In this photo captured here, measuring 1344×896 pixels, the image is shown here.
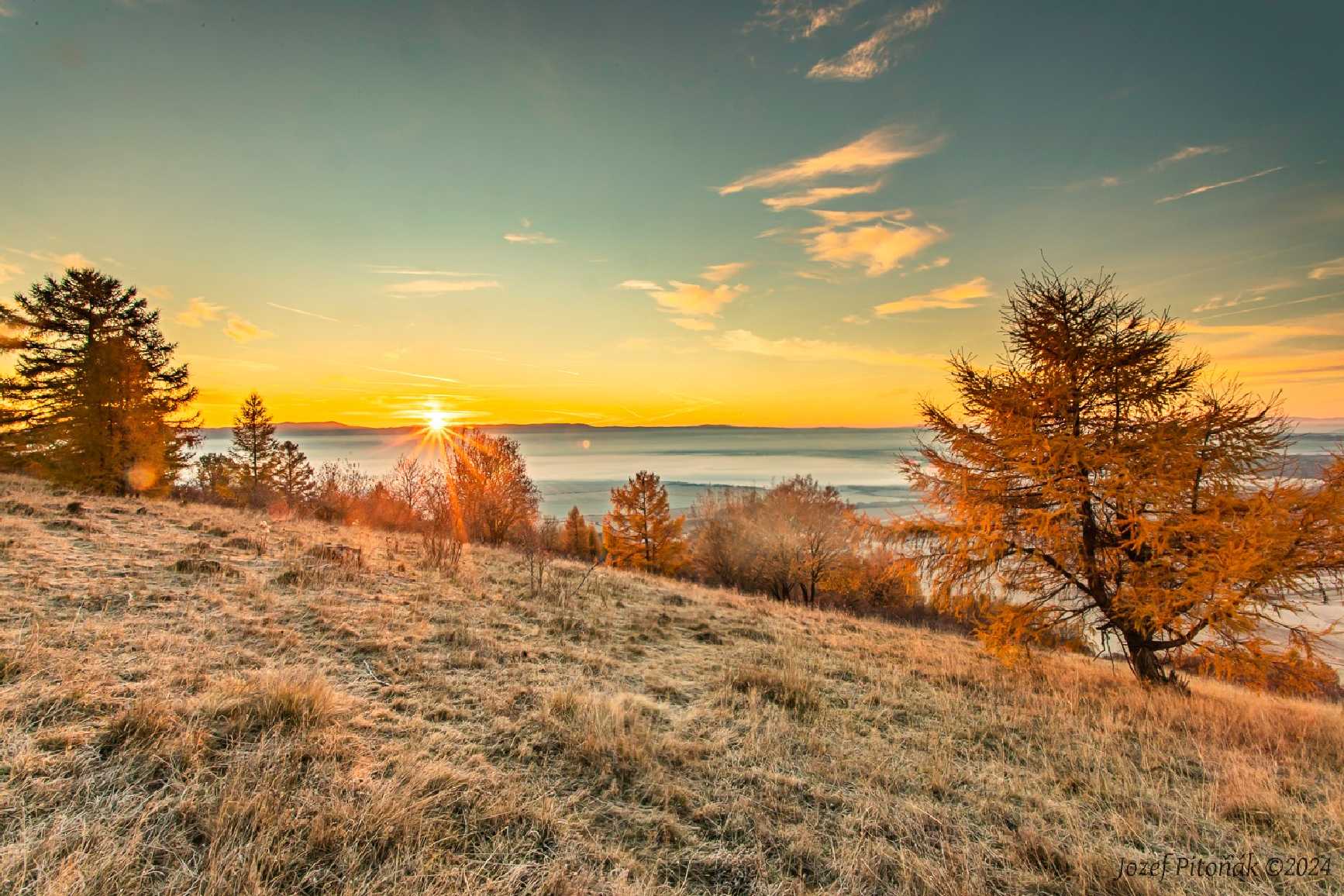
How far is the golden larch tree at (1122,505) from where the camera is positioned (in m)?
7.95

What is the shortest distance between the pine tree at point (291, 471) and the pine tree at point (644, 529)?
25.5 metres

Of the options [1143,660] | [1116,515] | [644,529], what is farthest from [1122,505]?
[644,529]

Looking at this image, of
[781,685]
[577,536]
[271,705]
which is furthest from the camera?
[577,536]

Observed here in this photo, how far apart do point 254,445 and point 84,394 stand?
28.2m

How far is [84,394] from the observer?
63.8 ft

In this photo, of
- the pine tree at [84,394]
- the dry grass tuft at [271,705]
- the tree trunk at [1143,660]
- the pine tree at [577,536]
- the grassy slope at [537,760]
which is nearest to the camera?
the grassy slope at [537,760]

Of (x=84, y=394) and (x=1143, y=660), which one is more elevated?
(x=84, y=394)

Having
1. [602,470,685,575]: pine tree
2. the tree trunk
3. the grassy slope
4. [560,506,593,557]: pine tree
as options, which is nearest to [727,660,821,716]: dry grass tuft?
the grassy slope

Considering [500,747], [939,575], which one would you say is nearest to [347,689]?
[500,747]

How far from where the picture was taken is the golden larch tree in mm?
7949

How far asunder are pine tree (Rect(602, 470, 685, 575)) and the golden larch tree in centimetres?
3261

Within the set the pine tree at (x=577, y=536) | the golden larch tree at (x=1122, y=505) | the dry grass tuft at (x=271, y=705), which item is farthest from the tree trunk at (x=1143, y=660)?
the pine tree at (x=577, y=536)

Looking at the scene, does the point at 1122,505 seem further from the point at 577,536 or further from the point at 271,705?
the point at 577,536

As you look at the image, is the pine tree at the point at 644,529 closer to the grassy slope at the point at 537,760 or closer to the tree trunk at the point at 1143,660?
the tree trunk at the point at 1143,660
